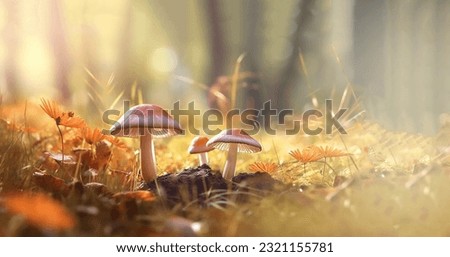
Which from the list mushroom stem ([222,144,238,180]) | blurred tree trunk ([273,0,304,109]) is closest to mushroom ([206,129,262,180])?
mushroom stem ([222,144,238,180])

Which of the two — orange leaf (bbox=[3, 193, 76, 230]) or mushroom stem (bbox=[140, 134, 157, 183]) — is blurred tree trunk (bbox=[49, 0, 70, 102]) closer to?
mushroom stem (bbox=[140, 134, 157, 183])

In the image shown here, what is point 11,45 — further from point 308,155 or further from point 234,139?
point 308,155

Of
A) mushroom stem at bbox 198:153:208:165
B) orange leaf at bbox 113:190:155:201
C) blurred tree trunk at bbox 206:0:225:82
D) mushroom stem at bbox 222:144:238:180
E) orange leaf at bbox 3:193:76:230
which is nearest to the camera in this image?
orange leaf at bbox 3:193:76:230

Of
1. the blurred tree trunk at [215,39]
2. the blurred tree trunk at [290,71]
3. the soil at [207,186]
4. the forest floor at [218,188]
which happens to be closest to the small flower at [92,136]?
the forest floor at [218,188]

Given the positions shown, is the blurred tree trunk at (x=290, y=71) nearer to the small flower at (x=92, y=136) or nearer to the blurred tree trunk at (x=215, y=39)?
the blurred tree trunk at (x=215, y=39)

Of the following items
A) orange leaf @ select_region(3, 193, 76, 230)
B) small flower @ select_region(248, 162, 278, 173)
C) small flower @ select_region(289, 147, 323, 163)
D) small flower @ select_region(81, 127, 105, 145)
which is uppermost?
small flower @ select_region(81, 127, 105, 145)

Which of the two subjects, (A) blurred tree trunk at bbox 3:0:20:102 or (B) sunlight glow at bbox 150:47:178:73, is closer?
(A) blurred tree trunk at bbox 3:0:20:102

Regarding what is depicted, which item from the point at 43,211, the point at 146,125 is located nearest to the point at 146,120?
the point at 146,125

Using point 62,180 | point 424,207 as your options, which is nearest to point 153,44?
point 62,180
